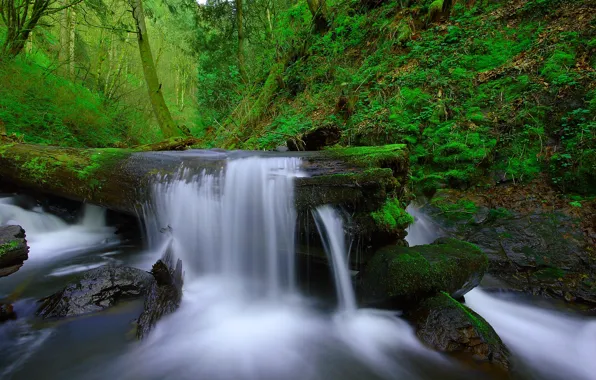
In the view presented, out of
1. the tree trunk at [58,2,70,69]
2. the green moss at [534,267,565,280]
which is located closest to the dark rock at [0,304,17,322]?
the green moss at [534,267,565,280]

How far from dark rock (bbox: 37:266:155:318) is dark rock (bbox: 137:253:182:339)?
16 centimetres

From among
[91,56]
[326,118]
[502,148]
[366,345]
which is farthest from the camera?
[91,56]

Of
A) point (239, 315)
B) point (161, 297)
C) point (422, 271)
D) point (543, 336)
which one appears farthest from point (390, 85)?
point (161, 297)

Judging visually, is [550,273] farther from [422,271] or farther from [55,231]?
[55,231]

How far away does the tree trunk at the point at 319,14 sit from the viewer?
10883 mm

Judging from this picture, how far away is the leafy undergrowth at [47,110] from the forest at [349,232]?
0.07 metres

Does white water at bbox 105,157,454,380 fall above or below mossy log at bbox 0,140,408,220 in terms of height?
below

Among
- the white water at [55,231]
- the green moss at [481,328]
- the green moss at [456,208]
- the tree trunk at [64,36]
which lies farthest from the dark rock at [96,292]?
the tree trunk at [64,36]

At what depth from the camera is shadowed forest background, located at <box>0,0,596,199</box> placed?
4.99 metres

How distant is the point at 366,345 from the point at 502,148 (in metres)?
4.33

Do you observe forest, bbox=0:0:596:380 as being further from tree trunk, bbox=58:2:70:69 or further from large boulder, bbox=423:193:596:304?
tree trunk, bbox=58:2:70:69

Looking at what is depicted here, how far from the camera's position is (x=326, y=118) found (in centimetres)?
764

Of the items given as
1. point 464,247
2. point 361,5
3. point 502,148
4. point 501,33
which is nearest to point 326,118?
point 502,148

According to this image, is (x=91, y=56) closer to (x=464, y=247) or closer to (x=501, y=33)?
(x=501, y=33)
